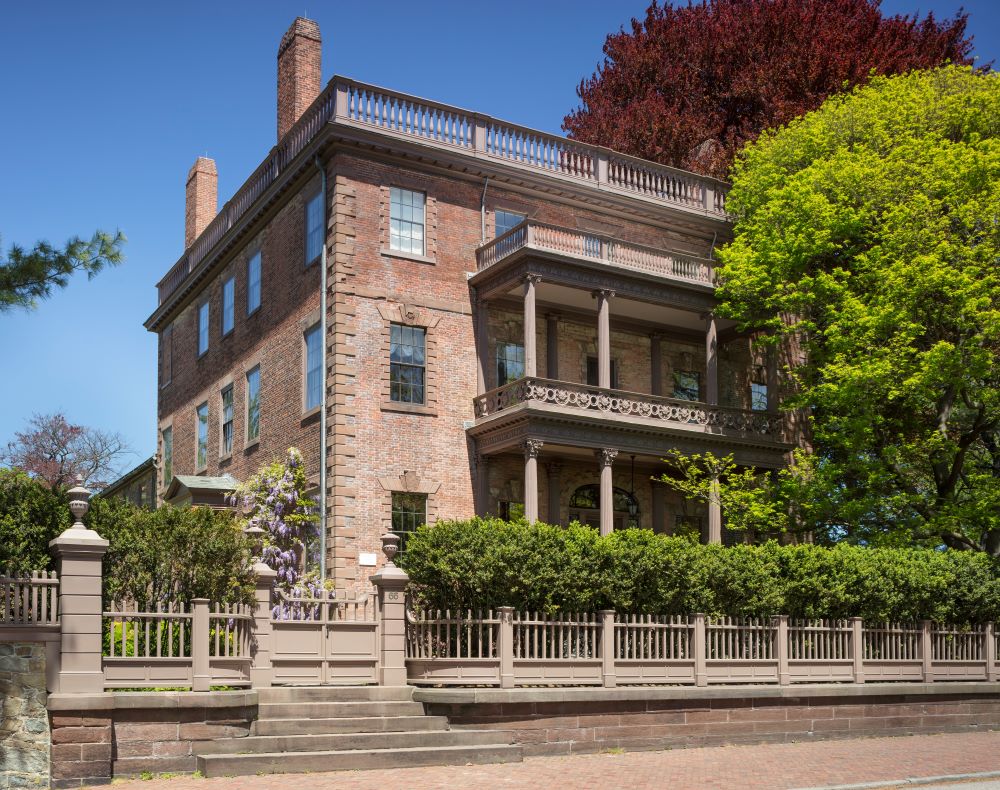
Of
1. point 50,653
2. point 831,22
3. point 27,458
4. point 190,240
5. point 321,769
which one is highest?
point 831,22

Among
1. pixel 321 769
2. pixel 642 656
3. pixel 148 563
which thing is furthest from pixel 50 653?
pixel 642 656

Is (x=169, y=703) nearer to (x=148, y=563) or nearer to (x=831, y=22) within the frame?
(x=148, y=563)

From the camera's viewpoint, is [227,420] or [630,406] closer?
[630,406]

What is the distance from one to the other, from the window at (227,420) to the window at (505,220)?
9176mm

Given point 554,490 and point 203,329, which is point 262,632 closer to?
point 554,490

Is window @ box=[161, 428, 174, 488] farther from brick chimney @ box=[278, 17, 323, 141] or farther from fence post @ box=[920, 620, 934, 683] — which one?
fence post @ box=[920, 620, 934, 683]

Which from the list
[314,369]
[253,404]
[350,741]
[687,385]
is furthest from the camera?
[687,385]

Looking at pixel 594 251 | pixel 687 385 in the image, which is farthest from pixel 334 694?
pixel 687 385

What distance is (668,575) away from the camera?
65.7 ft

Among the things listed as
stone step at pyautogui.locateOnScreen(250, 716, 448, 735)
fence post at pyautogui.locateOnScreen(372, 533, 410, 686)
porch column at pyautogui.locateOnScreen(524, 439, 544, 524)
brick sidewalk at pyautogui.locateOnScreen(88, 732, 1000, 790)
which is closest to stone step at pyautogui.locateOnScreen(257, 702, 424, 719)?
stone step at pyautogui.locateOnScreen(250, 716, 448, 735)

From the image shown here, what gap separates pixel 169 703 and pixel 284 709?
7.01ft

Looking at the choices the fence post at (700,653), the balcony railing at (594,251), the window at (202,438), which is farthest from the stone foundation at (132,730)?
the window at (202,438)

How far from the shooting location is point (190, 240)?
40.1 m

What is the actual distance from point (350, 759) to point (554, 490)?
14154 mm
